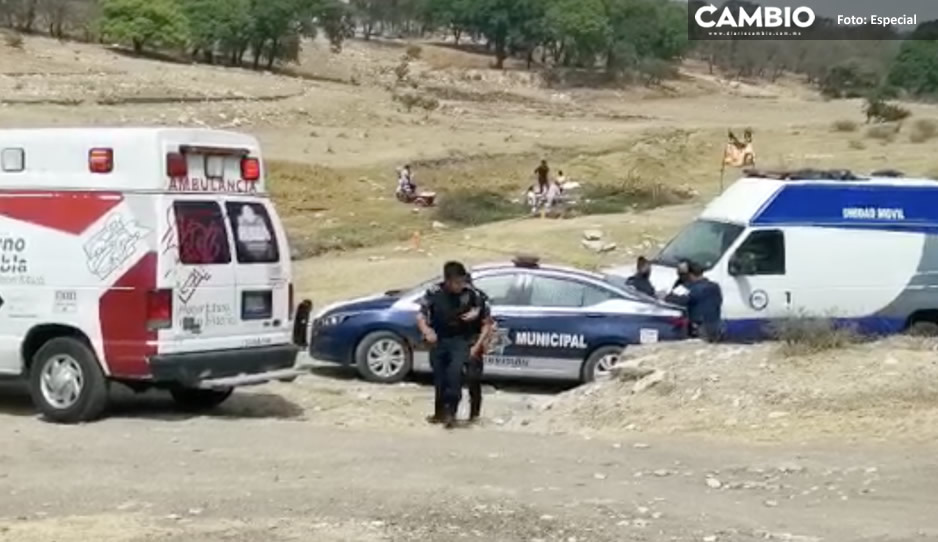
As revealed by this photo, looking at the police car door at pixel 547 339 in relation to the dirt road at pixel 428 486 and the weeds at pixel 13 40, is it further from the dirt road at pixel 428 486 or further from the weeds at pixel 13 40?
the weeds at pixel 13 40

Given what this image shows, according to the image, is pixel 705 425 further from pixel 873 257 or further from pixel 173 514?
pixel 873 257

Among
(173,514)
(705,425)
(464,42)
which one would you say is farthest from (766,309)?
(464,42)

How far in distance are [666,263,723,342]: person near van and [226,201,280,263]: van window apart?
544cm

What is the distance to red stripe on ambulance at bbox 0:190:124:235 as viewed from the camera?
12562 mm

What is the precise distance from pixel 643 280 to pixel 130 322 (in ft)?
25.1

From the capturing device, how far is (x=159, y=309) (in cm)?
1240

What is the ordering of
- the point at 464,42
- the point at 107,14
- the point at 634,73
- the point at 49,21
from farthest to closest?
the point at 464,42
the point at 634,73
the point at 49,21
the point at 107,14

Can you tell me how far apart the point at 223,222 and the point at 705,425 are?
3.98 metres

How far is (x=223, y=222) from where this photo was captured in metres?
13.0

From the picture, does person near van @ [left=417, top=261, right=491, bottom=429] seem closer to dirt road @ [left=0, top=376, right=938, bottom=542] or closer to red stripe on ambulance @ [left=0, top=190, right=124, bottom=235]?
dirt road @ [left=0, top=376, right=938, bottom=542]

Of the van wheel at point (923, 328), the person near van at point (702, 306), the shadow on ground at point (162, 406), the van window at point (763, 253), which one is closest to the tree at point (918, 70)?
the van wheel at point (923, 328)

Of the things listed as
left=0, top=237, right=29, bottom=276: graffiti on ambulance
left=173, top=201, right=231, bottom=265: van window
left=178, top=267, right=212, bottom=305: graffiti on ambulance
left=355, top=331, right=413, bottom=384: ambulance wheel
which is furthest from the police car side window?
left=0, top=237, right=29, bottom=276: graffiti on ambulance

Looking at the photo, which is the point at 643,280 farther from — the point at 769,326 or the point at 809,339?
the point at 809,339

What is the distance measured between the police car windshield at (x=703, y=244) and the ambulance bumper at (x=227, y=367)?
22.2 feet
